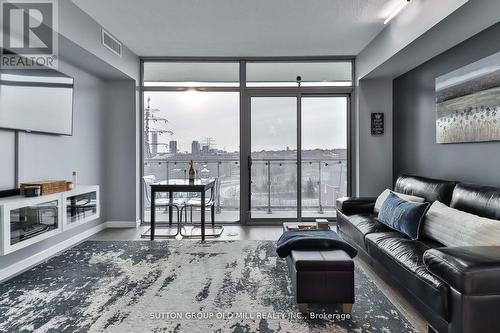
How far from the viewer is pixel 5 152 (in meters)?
2.78

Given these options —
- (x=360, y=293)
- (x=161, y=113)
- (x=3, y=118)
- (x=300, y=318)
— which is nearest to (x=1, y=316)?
(x=3, y=118)

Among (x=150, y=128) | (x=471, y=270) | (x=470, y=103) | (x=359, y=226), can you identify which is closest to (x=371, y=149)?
(x=470, y=103)

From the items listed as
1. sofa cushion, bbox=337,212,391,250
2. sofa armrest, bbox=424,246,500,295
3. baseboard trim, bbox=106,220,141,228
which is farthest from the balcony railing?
sofa armrest, bbox=424,246,500,295

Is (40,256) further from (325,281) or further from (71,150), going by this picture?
(325,281)

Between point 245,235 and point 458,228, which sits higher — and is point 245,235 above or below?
below

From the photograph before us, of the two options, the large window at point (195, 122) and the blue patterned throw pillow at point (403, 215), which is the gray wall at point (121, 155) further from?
the blue patterned throw pillow at point (403, 215)

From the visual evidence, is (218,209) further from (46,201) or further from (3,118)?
(3,118)

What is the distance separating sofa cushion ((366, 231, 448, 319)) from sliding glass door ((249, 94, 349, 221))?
2287 mm

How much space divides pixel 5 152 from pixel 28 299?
4.66 ft

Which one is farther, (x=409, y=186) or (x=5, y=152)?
(x=409, y=186)

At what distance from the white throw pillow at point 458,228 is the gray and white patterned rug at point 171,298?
0.70 metres

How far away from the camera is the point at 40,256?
3213 mm

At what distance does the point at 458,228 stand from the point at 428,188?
0.99 metres

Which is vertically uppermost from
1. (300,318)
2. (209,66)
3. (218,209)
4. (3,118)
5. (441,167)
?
(209,66)
